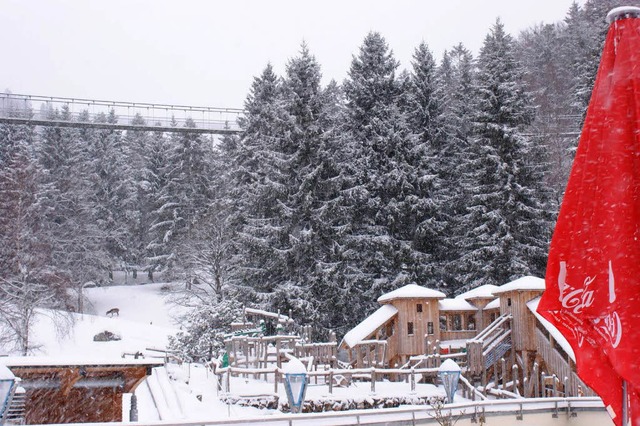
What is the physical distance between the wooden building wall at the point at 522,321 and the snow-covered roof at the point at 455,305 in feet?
10.6

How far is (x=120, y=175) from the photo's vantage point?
5975 centimetres

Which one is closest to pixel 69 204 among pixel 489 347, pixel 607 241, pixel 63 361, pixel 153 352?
pixel 153 352

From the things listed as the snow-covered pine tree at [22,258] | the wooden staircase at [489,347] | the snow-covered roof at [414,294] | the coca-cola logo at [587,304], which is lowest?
the wooden staircase at [489,347]

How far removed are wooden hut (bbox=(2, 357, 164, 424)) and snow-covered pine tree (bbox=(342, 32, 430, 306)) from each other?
2067cm

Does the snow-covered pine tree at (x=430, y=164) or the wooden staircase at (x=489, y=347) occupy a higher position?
the snow-covered pine tree at (x=430, y=164)

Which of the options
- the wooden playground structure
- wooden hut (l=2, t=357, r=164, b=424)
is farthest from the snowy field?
the wooden playground structure

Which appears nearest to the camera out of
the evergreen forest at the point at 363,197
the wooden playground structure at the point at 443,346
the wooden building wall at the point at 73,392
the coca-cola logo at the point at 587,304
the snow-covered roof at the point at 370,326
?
the coca-cola logo at the point at 587,304

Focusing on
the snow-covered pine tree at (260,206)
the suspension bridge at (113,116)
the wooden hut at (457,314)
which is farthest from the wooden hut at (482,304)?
the suspension bridge at (113,116)

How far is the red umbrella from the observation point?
488cm

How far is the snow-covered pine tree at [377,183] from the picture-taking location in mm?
33719

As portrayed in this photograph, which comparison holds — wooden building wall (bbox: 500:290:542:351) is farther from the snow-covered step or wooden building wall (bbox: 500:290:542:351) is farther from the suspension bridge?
the suspension bridge

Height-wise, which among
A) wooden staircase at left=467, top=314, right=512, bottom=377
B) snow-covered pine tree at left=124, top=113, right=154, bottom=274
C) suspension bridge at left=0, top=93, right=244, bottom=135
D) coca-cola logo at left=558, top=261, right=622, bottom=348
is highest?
suspension bridge at left=0, top=93, right=244, bottom=135

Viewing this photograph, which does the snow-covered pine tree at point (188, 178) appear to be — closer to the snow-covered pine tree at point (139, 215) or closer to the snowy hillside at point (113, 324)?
the snow-covered pine tree at point (139, 215)


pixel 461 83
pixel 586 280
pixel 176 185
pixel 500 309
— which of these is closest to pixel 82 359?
pixel 586 280
